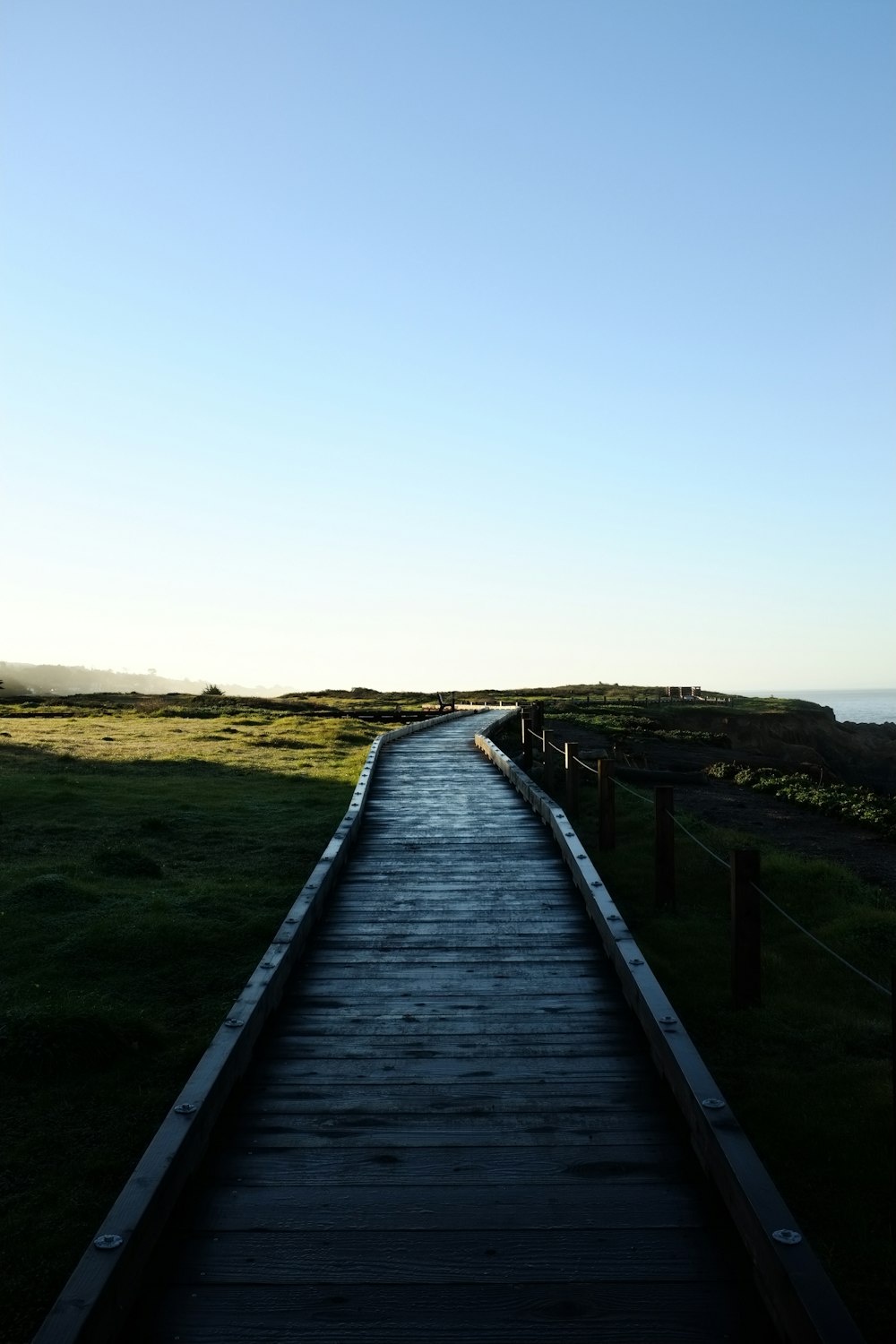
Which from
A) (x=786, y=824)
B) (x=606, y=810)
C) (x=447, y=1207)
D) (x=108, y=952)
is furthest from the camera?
(x=786, y=824)

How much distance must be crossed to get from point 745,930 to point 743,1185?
12.1ft

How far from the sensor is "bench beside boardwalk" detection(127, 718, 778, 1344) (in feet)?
12.5

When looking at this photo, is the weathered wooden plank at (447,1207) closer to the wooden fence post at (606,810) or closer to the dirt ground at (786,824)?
the wooden fence post at (606,810)

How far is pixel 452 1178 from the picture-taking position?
4770mm

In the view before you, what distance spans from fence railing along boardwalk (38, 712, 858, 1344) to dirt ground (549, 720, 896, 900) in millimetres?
7150

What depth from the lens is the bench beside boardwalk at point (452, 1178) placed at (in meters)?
3.81

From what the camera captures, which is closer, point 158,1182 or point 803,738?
point 158,1182

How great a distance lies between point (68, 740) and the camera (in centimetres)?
3191

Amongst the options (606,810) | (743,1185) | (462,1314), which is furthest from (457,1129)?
(606,810)

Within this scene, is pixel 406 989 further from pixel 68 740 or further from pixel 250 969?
pixel 68 740

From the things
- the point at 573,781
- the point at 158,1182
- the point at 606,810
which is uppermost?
the point at 573,781

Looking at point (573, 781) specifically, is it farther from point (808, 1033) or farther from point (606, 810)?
point (808, 1033)

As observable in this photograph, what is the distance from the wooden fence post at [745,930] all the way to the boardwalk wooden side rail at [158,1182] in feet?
11.2

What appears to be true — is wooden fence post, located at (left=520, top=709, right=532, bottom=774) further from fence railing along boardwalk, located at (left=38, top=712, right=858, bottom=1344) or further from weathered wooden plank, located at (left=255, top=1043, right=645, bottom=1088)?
weathered wooden plank, located at (left=255, top=1043, right=645, bottom=1088)
